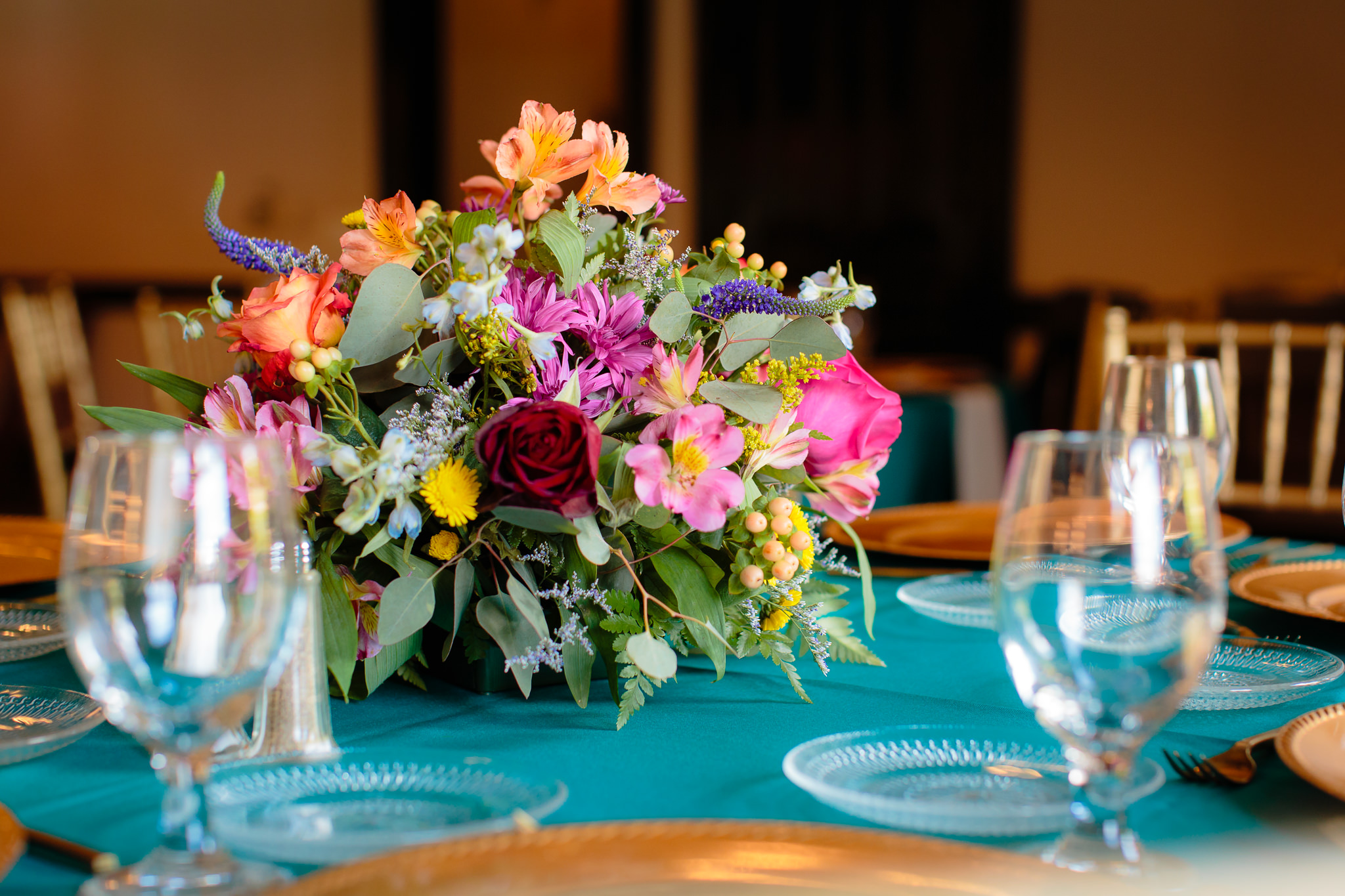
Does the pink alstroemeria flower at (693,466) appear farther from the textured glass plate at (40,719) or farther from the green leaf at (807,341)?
the textured glass plate at (40,719)

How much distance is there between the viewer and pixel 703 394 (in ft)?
2.45

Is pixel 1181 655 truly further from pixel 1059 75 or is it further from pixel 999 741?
pixel 1059 75

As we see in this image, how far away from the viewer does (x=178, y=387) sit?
789 mm

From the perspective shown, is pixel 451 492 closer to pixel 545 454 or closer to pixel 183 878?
pixel 545 454

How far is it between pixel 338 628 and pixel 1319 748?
0.53 meters

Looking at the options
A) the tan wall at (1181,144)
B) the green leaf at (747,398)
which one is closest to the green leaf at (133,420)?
the green leaf at (747,398)

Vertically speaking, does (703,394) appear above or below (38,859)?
above

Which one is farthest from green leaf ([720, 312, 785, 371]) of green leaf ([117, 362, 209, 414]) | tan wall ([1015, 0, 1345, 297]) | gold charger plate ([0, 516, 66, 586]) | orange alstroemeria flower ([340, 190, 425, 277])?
tan wall ([1015, 0, 1345, 297])

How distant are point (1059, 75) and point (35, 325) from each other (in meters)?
5.04

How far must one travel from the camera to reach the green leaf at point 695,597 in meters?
0.75

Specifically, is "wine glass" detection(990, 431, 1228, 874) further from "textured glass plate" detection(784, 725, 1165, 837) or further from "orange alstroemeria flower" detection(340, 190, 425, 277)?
"orange alstroemeria flower" detection(340, 190, 425, 277)

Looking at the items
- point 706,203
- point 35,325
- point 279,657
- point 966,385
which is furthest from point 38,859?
point 706,203

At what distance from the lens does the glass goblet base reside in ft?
1.53

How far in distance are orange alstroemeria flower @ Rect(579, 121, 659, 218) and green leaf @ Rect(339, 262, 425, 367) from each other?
140 mm
